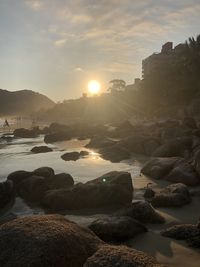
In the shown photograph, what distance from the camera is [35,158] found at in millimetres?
25172

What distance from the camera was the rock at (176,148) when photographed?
2225 cm

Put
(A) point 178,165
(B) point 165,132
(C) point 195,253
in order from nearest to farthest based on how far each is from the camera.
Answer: (C) point 195,253
(A) point 178,165
(B) point 165,132

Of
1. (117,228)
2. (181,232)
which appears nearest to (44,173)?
(117,228)

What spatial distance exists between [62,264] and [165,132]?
2282 cm

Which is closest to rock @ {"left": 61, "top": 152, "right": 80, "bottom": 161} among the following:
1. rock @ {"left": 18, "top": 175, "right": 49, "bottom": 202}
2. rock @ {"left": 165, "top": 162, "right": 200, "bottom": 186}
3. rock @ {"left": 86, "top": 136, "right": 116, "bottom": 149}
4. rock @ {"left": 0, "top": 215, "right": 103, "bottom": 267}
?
rock @ {"left": 86, "top": 136, "right": 116, "bottom": 149}

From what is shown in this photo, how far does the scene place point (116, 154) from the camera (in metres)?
24.0

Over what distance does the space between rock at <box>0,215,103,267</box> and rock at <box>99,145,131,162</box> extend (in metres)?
15.7

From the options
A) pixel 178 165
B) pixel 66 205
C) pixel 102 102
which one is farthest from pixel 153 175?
pixel 102 102

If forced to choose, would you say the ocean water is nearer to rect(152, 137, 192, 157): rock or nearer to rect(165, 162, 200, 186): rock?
rect(165, 162, 200, 186): rock

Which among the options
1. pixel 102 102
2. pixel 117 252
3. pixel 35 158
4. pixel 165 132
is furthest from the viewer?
pixel 102 102

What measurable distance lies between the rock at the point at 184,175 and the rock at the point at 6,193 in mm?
6172

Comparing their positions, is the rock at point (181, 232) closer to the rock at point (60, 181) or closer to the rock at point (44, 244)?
the rock at point (44, 244)

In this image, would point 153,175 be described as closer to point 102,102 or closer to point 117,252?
Result: point 117,252

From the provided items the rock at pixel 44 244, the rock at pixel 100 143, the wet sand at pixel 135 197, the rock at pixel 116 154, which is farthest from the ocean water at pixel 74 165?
the rock at pixel 44 244
